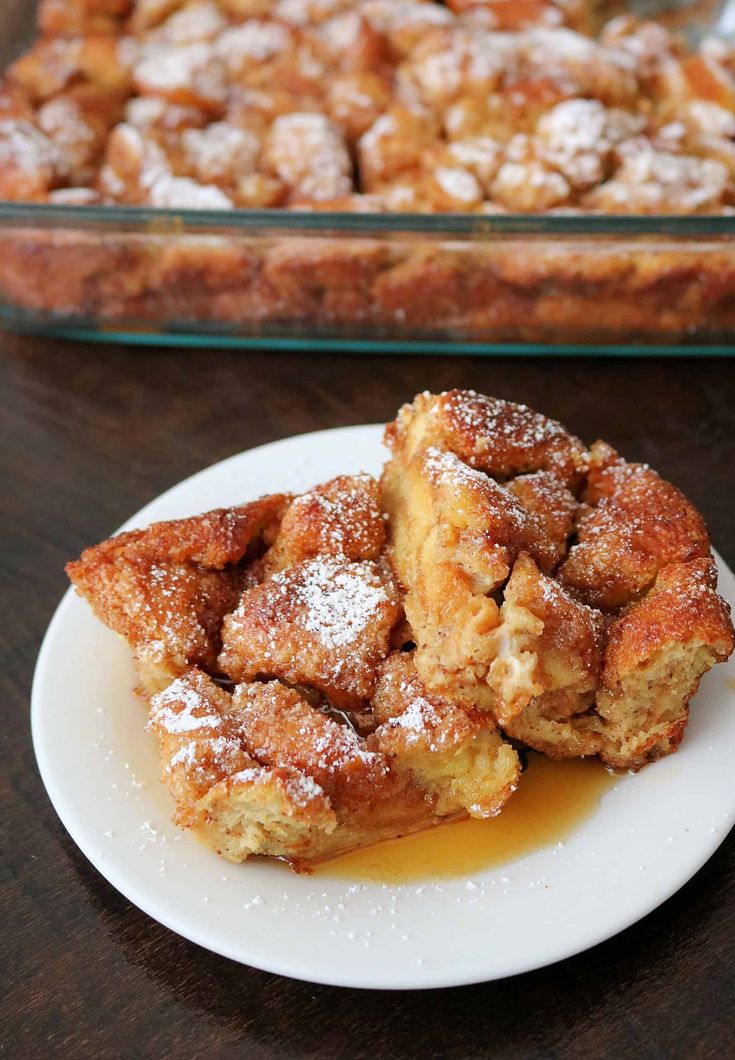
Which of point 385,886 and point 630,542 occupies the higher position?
point 630,542

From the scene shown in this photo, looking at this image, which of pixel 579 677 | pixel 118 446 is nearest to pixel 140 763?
pixel 579 677

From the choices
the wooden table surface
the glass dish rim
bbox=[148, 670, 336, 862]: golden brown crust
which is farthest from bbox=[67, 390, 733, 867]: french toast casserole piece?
the glass dish rim

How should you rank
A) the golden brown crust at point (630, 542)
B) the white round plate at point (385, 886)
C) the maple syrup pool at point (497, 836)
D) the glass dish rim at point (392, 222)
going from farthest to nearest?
1. the glass dish rim at point (392, 222)
2. the golden brown crust at point (630, 542)
3. the maple syrup pool at point (497, 836)
4. the white round plate at point (385, 886)

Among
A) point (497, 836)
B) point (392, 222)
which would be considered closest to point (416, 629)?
point (497, 836)

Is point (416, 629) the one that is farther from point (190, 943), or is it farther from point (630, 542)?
point (190, 943)

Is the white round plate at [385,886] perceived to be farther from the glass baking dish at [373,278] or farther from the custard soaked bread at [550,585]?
the glass baking dish at [373,278]

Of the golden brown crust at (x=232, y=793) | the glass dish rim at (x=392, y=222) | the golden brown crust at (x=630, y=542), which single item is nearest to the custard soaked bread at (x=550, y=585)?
the golden brown crust at (x=630, y=542)

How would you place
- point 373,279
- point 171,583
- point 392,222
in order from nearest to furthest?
point 171,583 → point 392,222 → point 373,279

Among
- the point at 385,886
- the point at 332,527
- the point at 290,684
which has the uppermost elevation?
the point at 332,527
